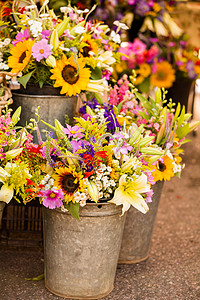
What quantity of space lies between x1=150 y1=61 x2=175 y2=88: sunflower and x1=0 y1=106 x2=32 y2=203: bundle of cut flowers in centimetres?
277

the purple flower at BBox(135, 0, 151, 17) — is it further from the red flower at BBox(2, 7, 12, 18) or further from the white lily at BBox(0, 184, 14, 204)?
the white lily at BBox(0, 184, 14, 204)

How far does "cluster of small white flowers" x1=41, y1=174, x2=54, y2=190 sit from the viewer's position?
1999 millimetres

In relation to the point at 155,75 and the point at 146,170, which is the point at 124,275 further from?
the point at 155,75

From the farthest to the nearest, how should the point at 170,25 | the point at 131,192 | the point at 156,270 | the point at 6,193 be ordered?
the point at 170,25
the point at 156,270
the point at 131,192
the point at 6,193

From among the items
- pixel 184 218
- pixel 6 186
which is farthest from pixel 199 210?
pixel 6 186

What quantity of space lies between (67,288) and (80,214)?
38 cm

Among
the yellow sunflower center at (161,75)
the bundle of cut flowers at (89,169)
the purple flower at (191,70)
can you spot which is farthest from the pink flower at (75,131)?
the purple flower at (191,70)

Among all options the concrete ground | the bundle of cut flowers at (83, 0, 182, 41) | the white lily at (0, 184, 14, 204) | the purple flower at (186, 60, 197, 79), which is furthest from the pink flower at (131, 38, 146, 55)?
the white lily at (0, 184, 14, 204)

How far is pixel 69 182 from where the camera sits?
6.54 feet

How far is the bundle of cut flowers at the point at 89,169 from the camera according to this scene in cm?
199

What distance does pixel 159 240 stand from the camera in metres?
3.00

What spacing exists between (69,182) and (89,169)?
96 millimetres

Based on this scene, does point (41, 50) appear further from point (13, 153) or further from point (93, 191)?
point (93, 191)

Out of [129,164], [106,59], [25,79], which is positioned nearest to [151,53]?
[106,59]
